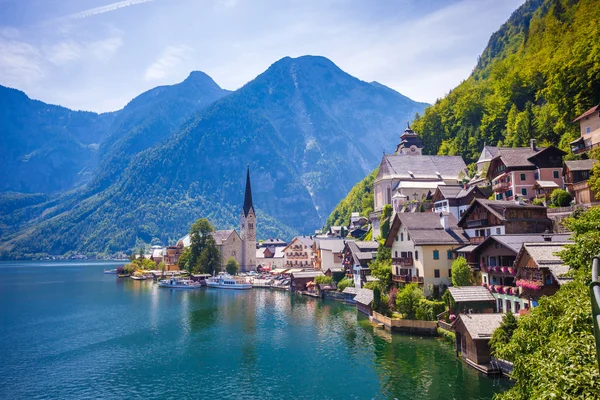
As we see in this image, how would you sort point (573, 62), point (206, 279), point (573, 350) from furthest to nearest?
1. point (206, 279)
2. point (573, 62)
3. point (573, 350)

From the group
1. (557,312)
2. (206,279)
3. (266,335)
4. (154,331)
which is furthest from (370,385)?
(206,279)

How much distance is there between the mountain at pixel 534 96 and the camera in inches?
2672

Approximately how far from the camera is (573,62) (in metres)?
67.7

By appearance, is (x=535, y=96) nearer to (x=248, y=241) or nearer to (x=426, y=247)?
(x=426, y=247)

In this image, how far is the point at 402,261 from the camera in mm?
55094

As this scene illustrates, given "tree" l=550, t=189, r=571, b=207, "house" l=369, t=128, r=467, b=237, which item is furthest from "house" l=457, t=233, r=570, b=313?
"house" l=369, t=128, r=467, b=237

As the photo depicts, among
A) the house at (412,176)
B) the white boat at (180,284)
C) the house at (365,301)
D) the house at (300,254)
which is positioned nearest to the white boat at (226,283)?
→ the white boat at (180,284)

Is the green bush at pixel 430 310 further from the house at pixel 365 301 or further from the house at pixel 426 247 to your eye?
the house at pixel 365 301

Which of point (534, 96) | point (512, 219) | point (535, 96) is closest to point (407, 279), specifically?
point (512, 219)

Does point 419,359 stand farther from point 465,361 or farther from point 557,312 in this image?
point 557,312

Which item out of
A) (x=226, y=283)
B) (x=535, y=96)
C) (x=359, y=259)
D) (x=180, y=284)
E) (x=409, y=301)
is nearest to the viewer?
(x=409, y=301)

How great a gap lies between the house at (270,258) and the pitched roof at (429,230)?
9146cm

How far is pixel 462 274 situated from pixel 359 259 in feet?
101

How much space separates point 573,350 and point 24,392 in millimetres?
39206
